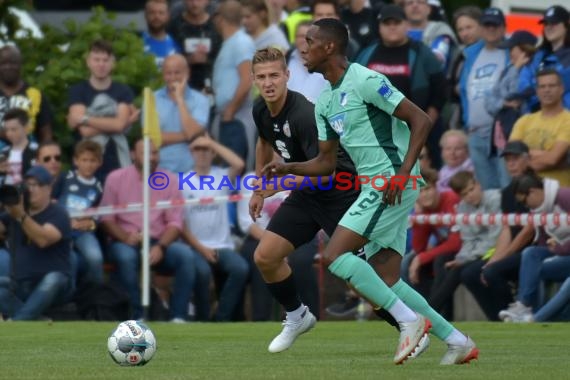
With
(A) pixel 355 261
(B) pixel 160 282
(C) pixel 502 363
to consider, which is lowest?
(B) pixel 160 282

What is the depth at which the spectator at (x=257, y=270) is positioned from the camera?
16531 mm

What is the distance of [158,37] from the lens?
1905 cm

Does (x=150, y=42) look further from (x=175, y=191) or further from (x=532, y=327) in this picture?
(x=532, y=327)

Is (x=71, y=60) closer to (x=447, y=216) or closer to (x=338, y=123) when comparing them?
(x=447, y=216)

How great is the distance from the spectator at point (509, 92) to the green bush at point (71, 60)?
4.44 metres

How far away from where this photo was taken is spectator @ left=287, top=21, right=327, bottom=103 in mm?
17109

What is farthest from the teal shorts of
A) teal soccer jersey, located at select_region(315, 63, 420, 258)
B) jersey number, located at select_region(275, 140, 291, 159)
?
jersey number, located at select_region(275, 140, 291, 159)

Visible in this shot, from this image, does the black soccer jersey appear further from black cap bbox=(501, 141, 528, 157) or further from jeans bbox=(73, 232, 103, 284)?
jeans bbox=(73, 232, 103, 284)

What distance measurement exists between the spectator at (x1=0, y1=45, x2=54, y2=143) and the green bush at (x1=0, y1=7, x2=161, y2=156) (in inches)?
27.3

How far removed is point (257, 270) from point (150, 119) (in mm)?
2107

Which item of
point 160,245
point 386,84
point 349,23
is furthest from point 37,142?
point 386,84

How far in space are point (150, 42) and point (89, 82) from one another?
1.70 m

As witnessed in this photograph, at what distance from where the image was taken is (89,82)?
17.7m

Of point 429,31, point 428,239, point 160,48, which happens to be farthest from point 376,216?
point 160,48
